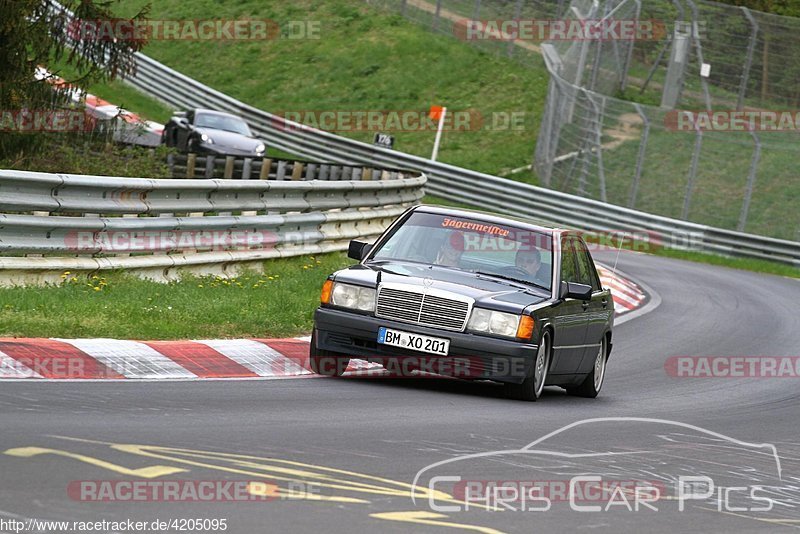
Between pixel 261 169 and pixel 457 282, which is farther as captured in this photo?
pixel 261 169

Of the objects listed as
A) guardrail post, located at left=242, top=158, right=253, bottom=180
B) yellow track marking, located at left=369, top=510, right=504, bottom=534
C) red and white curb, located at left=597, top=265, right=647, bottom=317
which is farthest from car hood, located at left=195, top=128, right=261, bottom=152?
yellow track marking, located at left=369, top=510, right=504, bottom=534

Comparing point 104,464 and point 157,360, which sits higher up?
point 104,464

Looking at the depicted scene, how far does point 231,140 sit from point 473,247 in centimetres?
2157

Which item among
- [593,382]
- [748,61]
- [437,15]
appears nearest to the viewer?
[593,382]

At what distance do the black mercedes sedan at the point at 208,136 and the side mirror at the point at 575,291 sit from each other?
20.9 metres

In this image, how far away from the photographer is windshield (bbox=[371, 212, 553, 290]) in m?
10.9

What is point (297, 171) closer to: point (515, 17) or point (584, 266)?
point (584, 266)

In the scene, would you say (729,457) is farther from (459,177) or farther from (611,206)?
(459,177)

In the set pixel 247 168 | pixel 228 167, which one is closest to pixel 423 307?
pixel 228 167

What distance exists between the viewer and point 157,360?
32.1 ft

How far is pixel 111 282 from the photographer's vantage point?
1283cm

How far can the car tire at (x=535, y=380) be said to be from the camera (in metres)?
10.2

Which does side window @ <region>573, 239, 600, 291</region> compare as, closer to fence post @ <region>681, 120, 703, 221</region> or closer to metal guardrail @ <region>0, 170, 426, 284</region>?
metal guardrail @ <region>0, 170, 426, 284</region>

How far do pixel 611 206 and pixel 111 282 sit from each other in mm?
20216
